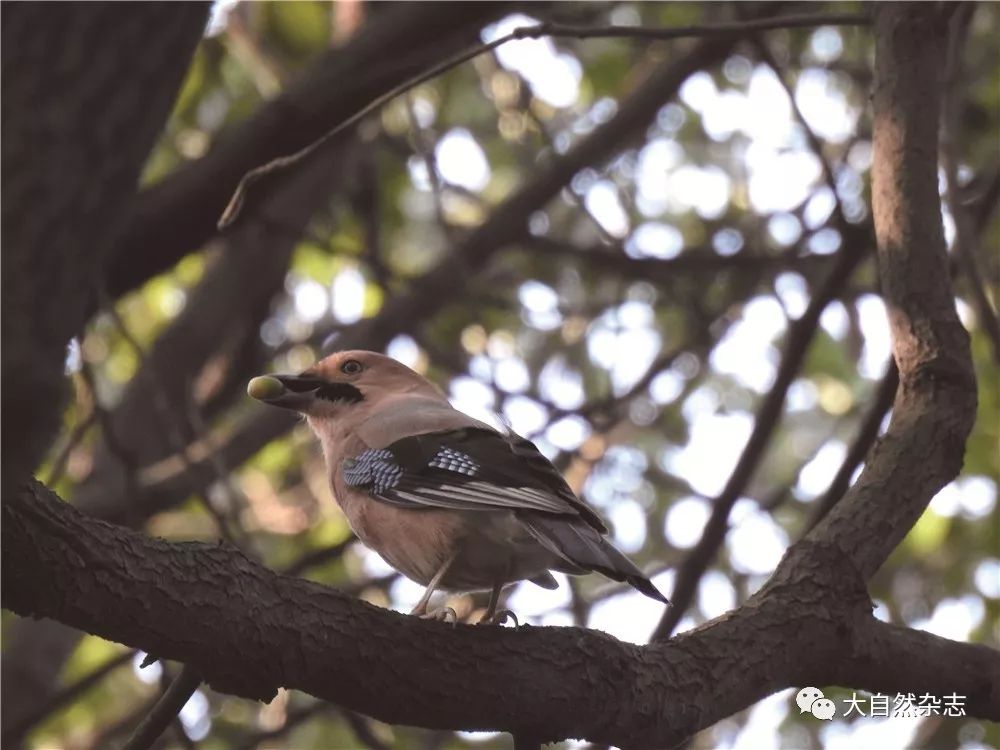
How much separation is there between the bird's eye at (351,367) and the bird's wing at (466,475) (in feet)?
3.46

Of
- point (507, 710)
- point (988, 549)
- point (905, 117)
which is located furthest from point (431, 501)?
point (988, 549)

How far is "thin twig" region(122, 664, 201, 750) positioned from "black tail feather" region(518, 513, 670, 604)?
115 cm

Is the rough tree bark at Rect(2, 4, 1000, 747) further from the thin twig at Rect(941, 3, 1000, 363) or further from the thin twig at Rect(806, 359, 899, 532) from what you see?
the thin twig at Rect(806, 359, 899, 532)

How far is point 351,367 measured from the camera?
6.71 m

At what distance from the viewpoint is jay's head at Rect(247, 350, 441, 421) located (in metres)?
6.46

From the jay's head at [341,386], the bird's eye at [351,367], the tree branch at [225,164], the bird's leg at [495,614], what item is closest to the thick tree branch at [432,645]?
the bird's leg at [495,614]

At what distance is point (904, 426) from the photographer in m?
4.55

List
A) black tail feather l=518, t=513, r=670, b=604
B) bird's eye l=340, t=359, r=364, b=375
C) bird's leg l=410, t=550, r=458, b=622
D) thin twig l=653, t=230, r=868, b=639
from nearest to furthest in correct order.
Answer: black tail feather l=518, t=513, r=670, b=604
bird's leg l=410, t=550, r=458, b=622
thin twig l=653, t=230, r=868, b=639
bird's eye l=340, t=359, r=364, b=375

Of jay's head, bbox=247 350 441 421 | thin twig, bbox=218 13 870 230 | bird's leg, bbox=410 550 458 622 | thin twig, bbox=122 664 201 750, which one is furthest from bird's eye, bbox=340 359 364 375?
thin twig, bbox=122 664 201 750

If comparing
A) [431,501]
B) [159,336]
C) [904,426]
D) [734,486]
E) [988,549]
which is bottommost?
[431,501]

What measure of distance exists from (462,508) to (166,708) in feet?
4.39

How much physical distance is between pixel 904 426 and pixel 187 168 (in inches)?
163

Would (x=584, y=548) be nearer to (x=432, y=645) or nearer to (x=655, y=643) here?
(x=655, y=643)

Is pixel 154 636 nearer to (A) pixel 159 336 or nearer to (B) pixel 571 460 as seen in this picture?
(B) pixel 571 460
